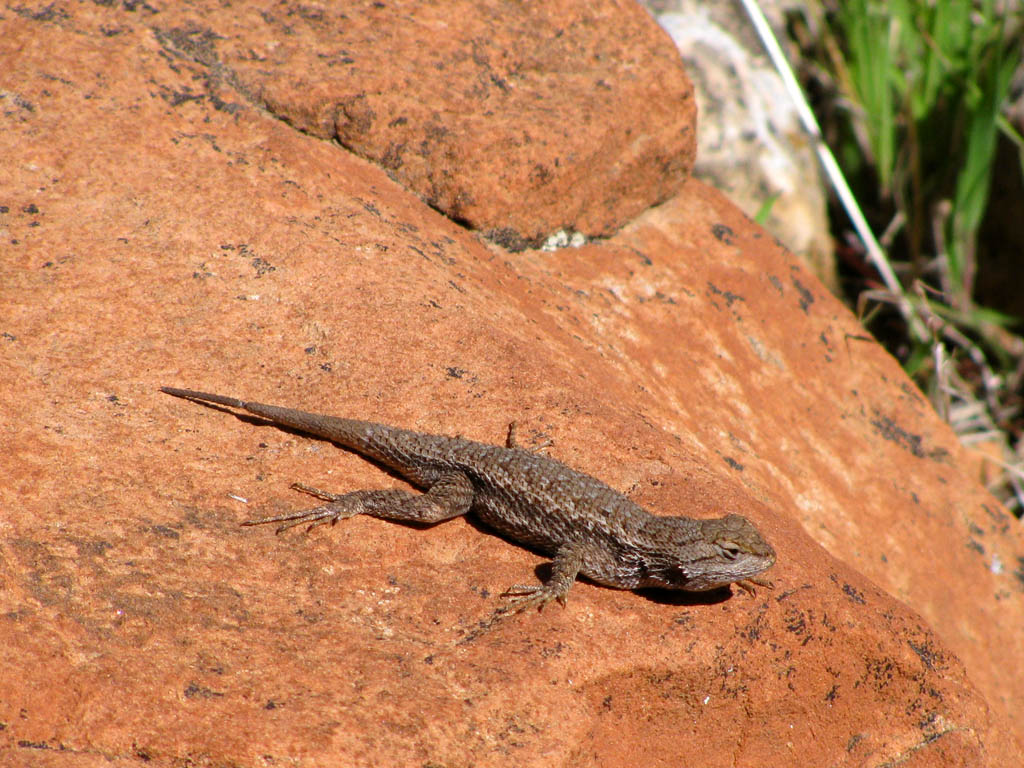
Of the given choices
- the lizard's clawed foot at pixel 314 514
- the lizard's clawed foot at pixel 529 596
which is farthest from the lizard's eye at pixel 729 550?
the lizard's clawed foot at pixel 314 514

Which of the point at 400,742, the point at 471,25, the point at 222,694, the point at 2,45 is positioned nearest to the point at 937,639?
the point at 400,742

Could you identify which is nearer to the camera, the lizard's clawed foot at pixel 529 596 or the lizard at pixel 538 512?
the lizard's clawed foot at pixel 529 596

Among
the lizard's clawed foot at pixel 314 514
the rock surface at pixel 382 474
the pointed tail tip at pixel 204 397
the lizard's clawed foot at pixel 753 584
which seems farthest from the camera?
the pointed tail tip at pixel 204 397

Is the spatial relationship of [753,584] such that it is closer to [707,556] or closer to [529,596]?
[707,556]

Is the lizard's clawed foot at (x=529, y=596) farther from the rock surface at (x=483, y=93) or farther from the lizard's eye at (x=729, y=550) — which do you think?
the rock surface at (x=483, y=93)

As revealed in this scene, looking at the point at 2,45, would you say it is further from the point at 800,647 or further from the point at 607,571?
the point at 800,647

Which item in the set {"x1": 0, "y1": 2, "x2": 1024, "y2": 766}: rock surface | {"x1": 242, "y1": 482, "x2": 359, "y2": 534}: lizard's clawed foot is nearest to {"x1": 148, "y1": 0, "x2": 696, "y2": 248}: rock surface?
{"x1": 0, "y1": 2, "x2": 1024, "y2": 766}: rock surface

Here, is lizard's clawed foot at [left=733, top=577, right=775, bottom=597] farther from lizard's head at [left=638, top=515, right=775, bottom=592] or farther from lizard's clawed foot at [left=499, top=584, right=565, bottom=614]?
lizard's clawed foot at [left=499, top=584, right=565, bottom=614]
